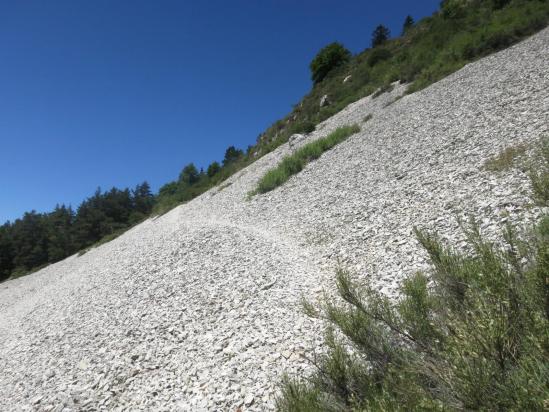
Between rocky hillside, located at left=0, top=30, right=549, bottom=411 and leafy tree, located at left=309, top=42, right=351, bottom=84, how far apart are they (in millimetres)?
36242

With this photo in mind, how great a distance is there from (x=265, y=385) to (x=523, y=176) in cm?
725

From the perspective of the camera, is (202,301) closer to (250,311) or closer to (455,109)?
(250,311)

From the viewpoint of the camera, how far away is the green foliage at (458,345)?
195cm

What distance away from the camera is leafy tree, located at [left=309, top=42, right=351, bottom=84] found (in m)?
48.2

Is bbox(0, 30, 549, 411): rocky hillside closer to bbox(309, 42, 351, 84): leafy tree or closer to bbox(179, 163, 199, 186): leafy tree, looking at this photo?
bbox(309, 42, 351, 84): leafy tree

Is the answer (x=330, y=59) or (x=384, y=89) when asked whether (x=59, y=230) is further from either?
(x=384, y=89)

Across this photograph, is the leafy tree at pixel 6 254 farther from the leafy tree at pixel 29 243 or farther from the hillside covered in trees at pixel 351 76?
the leafy tree at pixel 29 243

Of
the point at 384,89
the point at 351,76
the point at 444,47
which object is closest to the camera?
the point at 444,47

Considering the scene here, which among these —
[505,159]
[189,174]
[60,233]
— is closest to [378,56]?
[505,159]

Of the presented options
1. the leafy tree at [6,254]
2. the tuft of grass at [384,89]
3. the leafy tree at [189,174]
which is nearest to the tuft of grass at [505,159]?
the tuft of grass at [384,89]

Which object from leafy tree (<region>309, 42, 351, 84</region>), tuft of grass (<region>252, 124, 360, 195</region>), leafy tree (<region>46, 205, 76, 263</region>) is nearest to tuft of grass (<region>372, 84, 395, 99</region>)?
tuft of grass (<region>252, 124, 360, 195</region>)

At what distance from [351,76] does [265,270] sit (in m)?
35.0

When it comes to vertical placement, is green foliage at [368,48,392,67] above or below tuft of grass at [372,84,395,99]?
above

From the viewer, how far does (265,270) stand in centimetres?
834
